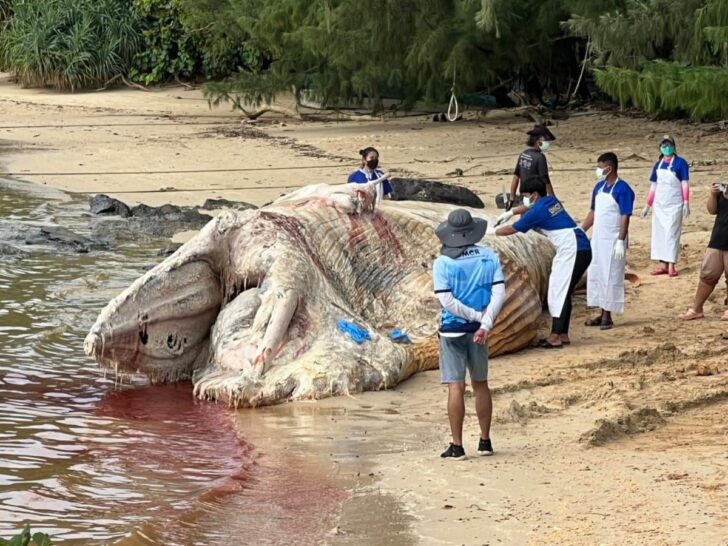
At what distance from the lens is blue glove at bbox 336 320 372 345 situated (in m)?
10.7

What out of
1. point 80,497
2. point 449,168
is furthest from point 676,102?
point 80,497

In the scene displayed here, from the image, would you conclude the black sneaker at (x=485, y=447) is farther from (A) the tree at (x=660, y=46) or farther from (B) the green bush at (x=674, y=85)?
(B) the green bush at (x=674, y=85)

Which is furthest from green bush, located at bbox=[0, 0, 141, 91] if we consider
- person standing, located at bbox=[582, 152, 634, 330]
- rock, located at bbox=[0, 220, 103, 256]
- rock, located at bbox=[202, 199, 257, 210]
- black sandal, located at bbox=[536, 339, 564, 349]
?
black sandal, located at bbox=[536, 339, 564, 349]

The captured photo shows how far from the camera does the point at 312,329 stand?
35.0ft

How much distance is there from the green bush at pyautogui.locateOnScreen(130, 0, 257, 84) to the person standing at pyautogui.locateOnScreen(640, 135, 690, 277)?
22.5 metres

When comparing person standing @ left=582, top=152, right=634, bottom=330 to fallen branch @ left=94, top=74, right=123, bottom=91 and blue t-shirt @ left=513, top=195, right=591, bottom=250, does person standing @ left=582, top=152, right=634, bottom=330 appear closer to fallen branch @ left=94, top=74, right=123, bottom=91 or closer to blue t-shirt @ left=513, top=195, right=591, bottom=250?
blue t-shirt @ left=513, top=195, right=591, bottom=250

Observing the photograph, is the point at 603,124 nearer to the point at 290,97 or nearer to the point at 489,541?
the point at 290,97

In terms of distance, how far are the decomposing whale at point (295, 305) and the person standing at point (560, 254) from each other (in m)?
0.22

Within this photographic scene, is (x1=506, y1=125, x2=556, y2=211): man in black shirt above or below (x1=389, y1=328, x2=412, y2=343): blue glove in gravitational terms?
above

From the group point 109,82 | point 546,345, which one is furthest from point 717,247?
point 109,82

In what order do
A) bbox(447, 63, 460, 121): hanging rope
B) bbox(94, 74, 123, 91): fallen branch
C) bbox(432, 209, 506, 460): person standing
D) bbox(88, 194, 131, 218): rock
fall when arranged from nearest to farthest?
bbox(432, 209, 506, 460): person standing
bbox(88, 194, 131, 218): rock
bbox(447, 63, 460, 121): hanging rope
bbox(94, 74, 123, 91): fallen branch

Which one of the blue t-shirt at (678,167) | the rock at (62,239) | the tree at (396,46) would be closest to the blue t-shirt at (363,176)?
the blue t-shirt at (678,167)

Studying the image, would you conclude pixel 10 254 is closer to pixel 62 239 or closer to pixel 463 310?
pixel 62 239

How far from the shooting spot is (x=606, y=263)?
39.7ft
